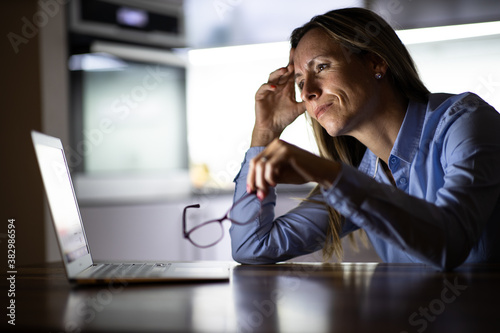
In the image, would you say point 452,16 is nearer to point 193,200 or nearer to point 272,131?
point 193,200

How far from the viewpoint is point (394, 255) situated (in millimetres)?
1356

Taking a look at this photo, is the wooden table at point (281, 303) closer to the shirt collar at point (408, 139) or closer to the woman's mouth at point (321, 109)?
the shirt collar at point (408, 139)

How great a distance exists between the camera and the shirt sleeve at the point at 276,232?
132 centimetres

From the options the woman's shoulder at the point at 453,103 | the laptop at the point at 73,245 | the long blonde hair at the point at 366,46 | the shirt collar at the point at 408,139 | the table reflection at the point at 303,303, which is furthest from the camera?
the long blonde hair at the point at 366,46

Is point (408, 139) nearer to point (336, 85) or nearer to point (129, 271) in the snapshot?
point (336, 85)

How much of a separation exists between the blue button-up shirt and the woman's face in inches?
4.7

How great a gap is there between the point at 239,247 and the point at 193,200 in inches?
81.2

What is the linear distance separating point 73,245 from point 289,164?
1.36ft

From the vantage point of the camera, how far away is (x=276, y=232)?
4.45 ft

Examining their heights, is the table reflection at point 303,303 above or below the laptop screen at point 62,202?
below

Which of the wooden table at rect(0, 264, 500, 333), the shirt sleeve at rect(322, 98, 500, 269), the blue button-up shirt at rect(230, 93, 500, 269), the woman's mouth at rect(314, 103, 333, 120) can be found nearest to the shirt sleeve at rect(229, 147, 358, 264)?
the blue button-up shirt at rect(230, 93, 500, 269)

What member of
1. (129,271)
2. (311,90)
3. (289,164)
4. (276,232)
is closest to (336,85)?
(311,90)

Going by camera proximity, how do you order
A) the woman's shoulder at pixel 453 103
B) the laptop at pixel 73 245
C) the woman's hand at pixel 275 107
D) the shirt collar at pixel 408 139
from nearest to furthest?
1. the laptop at pixel 73 245
2. the woman's shoulder at pixel 453 103
3. the shirt collar at pixel 408 139
4. the woman's hand at pixel 275 107

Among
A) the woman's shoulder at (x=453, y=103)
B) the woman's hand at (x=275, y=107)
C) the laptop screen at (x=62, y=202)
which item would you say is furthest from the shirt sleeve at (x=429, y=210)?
the woman's hand at (x=275, y=107)
